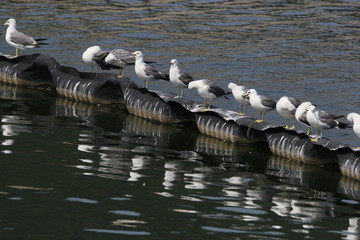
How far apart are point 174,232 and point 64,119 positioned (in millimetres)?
7469

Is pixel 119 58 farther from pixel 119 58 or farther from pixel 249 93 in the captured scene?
pixel 249 93

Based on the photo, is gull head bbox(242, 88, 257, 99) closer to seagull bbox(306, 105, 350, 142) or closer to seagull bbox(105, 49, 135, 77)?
seagull bbox(306, 105, 350, 142)

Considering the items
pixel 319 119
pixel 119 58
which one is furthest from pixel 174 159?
pixel 119 58

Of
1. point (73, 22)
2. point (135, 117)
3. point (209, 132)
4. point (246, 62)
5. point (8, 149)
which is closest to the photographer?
point (8, 149)

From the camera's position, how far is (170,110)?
18.5m

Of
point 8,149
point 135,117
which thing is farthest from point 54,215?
point 135,117

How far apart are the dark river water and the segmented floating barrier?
0.22 metres

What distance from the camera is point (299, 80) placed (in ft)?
78.6

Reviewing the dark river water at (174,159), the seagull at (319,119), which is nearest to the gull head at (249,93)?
the dark river water at (174,159)

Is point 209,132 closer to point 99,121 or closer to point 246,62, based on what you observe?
point 99,121

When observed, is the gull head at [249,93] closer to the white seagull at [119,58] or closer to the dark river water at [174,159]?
the dark river water at [174,159]

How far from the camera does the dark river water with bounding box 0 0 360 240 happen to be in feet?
39.2

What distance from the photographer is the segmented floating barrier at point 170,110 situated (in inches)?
621

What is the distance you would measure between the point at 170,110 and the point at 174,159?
2.91 metres
